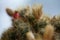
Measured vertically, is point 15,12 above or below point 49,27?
above

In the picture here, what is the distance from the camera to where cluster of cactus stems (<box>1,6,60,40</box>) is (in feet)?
3.65

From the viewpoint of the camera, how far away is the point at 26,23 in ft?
3.70

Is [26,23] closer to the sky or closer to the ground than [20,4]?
closer to the ground

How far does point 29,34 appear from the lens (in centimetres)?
110

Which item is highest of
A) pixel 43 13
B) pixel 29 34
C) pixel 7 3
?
pixel 7 3

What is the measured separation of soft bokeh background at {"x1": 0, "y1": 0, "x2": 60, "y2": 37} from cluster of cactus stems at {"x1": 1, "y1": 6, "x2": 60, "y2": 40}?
0.04 meters

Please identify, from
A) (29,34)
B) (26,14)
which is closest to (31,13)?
(26,14)

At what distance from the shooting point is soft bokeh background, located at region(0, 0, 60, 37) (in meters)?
1.16

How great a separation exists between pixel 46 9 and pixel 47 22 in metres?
0.10

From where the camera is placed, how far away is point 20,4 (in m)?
1.19

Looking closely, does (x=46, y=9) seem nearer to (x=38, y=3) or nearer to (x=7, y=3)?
(x=38, y=3)

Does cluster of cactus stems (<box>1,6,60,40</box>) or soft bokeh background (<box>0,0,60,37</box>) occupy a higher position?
soft bokeh background (<box>0,0,60,37</box>)

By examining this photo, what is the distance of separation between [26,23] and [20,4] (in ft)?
0.52

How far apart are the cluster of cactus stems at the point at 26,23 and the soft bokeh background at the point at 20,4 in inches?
1.5
